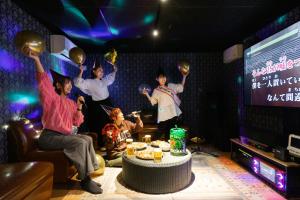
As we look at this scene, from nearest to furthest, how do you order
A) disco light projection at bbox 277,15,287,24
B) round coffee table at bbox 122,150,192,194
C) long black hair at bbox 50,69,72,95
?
round coffee table at bbox 122,150,192,194 → long black hair at bbox 50,69,72,95 → disco light projection at bbox 277,15,287,24

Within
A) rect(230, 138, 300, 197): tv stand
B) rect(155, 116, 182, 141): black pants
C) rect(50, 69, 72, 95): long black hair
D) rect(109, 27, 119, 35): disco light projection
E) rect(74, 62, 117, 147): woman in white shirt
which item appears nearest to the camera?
rect(230, 138, 300, 197): tv stand

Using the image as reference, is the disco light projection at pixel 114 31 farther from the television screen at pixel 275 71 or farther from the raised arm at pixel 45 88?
the television screen at pixel 275 71

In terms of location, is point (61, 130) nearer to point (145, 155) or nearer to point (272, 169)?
point (145, 155)

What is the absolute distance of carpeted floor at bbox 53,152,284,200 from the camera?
8.84 feet

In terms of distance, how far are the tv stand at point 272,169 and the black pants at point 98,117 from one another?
282cm

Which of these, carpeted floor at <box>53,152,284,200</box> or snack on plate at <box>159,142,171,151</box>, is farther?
snack on plate at <box>159,142,171,151</box>

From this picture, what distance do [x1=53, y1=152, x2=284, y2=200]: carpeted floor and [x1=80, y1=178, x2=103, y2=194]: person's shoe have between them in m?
0.05

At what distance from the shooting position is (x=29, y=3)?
2975mm

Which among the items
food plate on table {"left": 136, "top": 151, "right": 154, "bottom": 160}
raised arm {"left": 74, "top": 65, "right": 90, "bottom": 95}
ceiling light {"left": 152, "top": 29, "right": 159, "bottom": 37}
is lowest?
food plate on table {"left": 136, "top": 151, "right": 154, "bottom": 160}

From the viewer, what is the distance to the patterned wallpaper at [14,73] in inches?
109

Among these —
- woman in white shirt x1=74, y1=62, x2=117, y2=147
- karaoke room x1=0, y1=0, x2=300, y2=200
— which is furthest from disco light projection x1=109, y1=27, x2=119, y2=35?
woman in white shirt x1=74, y1=62, x2=117, y2=147

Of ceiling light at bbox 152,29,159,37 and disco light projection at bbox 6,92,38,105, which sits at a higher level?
ceiling light at bbox 152,29,159,37

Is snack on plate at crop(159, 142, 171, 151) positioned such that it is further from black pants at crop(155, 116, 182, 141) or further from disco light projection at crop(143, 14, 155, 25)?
disco light projection at crop(143, 14, 155, 25)

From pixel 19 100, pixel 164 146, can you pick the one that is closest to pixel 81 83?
pixel 19 100
